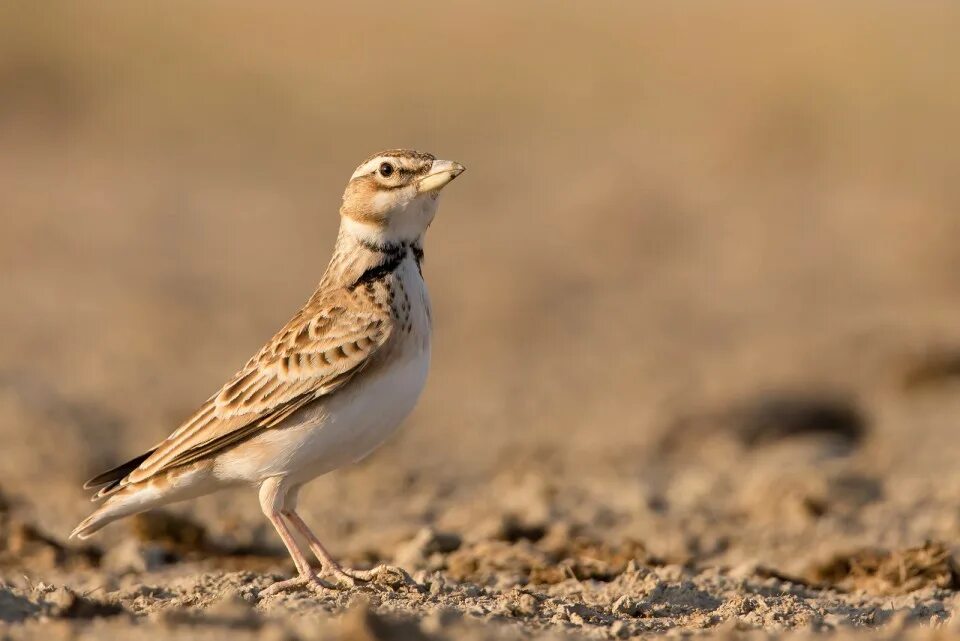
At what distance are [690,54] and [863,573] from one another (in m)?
28.9

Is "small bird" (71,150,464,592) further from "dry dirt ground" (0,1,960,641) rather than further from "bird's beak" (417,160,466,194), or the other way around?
"dry dirt ground" (0,1,960,641)

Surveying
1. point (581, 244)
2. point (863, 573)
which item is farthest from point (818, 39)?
point (863, 573)

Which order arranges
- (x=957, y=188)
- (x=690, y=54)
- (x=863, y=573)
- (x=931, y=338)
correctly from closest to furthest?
(x=863, y=573) → (x=931, y=338) → (x=957, y=188) → (x=690, y=54)

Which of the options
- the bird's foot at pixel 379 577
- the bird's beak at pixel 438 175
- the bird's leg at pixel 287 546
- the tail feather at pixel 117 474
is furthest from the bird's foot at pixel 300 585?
the bird's beak at pixel 438 175

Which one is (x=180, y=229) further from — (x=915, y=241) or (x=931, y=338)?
(x=931, y=338)

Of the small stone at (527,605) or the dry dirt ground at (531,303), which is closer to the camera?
the small stone at (527,605)

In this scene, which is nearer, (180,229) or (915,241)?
(915,241)

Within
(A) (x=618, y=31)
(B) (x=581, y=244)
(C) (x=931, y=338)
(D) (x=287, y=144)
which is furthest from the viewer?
(A) (x=618, y=31)

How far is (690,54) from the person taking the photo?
3609 centimetres

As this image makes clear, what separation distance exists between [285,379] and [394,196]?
3.22 ft

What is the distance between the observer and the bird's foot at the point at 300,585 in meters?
6.75

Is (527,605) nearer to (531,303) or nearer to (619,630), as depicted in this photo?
(619,630)

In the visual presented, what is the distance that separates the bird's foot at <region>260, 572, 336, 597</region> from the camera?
266 inches

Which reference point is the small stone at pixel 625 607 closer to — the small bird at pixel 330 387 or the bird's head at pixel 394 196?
the small bird at pixel 330 387
